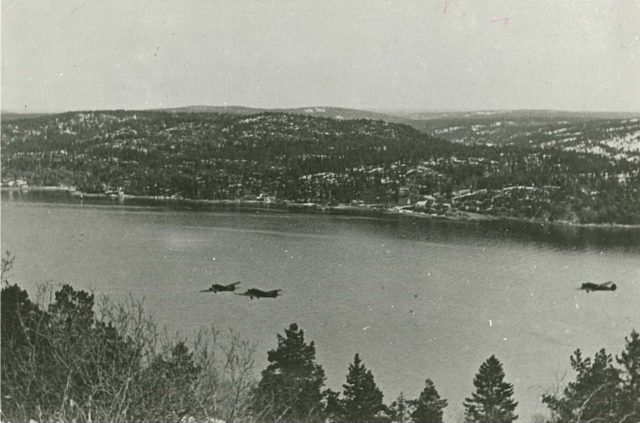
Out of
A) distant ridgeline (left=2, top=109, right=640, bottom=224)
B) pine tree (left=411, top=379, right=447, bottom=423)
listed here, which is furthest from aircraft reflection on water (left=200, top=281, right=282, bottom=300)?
distant ridgeline (left=2, top=109, right=640, bottom=224)

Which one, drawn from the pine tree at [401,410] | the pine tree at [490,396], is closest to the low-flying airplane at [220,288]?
the pine tree at [401,410]

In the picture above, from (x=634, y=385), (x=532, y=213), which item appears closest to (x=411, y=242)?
(x=532, y=213)

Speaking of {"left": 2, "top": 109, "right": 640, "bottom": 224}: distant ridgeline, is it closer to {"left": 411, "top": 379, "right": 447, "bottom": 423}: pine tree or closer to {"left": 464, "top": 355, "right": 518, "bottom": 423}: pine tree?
{"left": 464, "top": 355, "right": 518, "bottom": 423}: pine tree

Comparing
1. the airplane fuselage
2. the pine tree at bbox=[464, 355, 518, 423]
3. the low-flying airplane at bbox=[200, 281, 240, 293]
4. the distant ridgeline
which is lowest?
the airplane fuselage

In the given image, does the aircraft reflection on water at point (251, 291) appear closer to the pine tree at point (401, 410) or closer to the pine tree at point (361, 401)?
the pine tree at point (401, 410)

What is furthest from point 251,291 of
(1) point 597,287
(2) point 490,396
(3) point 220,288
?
(1) point 597,287

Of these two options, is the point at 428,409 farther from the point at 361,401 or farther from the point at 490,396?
the point at 490,396

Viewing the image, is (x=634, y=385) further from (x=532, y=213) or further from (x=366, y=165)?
(x=366, y=165)

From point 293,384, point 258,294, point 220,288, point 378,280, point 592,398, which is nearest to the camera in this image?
point 592,398
